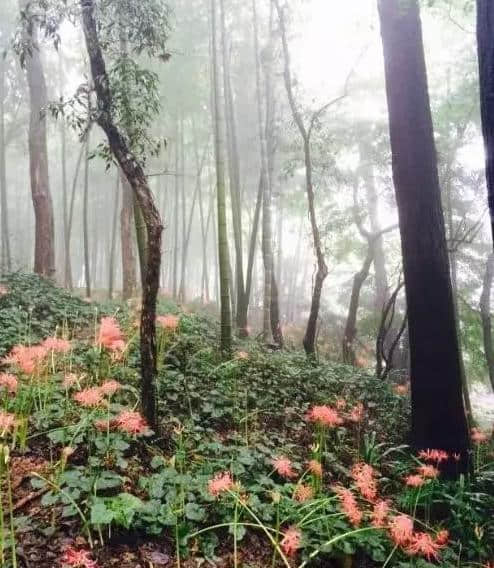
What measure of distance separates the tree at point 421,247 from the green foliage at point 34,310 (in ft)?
13.0

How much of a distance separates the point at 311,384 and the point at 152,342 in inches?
118

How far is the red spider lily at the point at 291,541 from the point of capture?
235cm

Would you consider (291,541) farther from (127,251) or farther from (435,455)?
(127,251)

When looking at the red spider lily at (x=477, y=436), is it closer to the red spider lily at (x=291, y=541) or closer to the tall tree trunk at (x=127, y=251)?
the red spider lily at (x=291, y=541)

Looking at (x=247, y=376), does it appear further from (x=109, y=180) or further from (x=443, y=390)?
(x=109, y=180)

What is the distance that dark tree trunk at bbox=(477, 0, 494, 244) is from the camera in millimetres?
1936

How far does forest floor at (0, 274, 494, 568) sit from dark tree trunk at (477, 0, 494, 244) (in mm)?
1955

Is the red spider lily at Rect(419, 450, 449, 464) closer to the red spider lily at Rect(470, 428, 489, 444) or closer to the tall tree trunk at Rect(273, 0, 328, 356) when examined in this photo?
the red spider lily at Rect(470, 428, 489, 444)

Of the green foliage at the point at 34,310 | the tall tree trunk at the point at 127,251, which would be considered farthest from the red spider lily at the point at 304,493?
the tall tree trunk at the point at 127,251

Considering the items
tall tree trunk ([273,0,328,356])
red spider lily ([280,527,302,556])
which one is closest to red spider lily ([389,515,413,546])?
red spider lily ([280,527,302,556])

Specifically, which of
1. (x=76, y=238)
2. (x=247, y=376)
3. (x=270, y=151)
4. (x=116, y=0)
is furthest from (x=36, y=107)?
(x=76, y=238)

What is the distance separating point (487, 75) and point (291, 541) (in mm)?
2479

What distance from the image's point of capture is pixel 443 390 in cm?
432

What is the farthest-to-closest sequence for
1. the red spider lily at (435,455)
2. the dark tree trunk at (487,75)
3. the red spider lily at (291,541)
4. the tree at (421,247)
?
the tree at (421,247) → the red spider lily at (435,455) → the red spider lily at (291,541) → the dark tree trunk at (487,75)
